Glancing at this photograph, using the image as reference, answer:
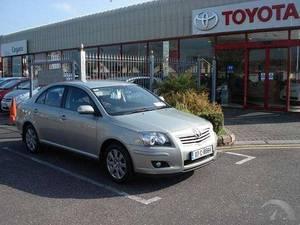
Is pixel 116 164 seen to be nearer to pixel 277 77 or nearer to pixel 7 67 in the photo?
pixel 277 77

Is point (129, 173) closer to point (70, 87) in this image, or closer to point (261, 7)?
point (70, 87)

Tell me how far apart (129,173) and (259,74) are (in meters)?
10.9

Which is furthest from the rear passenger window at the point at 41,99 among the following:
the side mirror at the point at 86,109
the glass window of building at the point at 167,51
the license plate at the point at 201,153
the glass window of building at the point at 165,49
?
the glass window of building at the point at 165,49

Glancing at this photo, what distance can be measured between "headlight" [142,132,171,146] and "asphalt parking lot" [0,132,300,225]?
27.8 inches

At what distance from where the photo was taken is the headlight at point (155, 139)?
235 inches

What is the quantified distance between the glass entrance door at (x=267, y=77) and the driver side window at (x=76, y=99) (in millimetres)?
9742

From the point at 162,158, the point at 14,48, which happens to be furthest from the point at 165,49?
the point at 14,48

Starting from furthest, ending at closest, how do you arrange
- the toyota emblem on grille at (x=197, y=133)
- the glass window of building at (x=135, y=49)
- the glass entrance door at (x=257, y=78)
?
the glass window of building at (x=135, y=49) → the glass entrance door at (x=257, y=78) → the toyota emblem on grille at (x=197, y=133)

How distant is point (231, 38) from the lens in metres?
16.5

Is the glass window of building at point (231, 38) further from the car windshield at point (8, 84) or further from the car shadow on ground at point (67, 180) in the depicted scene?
Result: the car shadow on ground at point (67, 180)

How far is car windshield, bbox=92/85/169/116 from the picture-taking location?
22.7ft

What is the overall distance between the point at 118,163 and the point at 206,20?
464 inches

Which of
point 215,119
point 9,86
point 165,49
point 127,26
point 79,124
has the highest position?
point 127,26

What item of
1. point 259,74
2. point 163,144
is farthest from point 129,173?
point 259,74
